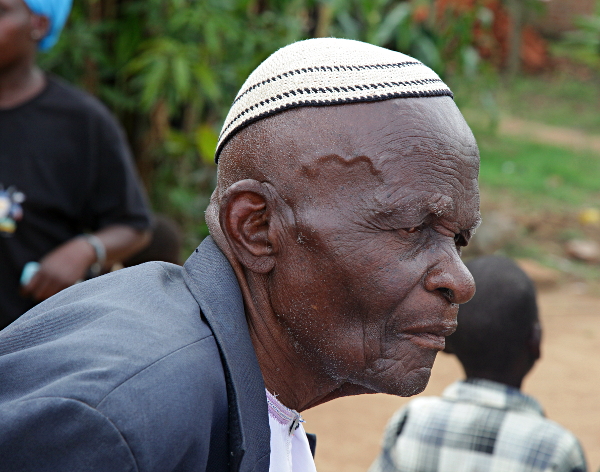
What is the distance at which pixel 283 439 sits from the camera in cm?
153

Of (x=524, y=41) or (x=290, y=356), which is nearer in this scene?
(x=290, y=356)

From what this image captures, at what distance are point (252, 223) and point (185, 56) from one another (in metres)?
3.92

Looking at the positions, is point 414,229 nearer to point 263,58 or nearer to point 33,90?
point 33,90


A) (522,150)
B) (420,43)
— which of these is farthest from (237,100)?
(522,150)

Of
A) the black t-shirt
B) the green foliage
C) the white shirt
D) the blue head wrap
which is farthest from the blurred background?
the white shirt

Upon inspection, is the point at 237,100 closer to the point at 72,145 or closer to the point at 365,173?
the point at 365,173

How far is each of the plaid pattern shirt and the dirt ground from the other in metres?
1.91

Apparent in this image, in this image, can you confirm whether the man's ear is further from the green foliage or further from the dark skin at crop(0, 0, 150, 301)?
the green foliage

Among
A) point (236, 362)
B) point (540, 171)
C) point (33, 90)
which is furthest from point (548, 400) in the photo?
point (540, 171)

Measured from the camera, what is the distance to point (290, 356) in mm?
1538

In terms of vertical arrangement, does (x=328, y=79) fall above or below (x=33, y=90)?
above

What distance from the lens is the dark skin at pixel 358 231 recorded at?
143 centimetres

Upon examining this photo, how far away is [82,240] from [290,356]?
1906 millimetres

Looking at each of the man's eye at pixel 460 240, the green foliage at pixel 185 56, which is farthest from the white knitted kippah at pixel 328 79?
the green foliage at pixel 185 56
